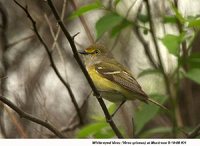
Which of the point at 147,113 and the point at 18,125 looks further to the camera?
the point at 18,125

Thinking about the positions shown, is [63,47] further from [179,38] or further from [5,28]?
[179,38]

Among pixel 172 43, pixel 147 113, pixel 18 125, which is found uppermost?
pixel 172 43

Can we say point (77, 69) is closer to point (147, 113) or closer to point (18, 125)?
point (18, 125)

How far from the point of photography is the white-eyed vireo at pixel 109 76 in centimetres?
115

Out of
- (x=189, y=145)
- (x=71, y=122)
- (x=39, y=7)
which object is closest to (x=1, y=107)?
(x=71, y=122)

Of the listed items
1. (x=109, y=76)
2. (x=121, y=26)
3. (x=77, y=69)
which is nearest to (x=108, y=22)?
(x=121, y=26)

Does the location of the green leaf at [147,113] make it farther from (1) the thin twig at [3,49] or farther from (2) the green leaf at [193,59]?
(1) the thin twig at [3,49]

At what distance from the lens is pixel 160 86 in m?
1.11

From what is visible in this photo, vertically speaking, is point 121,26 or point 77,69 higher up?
point 121,26

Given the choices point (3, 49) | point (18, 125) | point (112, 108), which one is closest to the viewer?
point (112, 108)

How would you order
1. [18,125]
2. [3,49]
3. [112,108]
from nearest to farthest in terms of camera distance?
[112,108] → [18,125] → [3,49]

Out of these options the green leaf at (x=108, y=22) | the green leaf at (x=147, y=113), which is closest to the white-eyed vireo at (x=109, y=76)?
the green leaf at (x=147, y=113)

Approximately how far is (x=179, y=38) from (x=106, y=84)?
31cm

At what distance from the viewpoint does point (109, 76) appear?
119 cm
